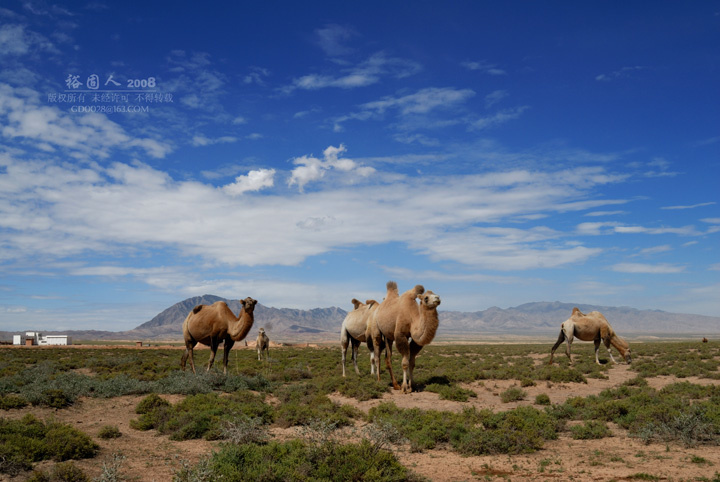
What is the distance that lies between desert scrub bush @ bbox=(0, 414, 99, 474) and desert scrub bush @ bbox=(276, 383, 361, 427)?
430 centimetres

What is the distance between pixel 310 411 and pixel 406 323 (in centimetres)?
426

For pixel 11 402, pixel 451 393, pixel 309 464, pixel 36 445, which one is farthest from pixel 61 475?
pixel 451 393

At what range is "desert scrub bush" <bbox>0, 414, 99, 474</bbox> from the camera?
757 cm

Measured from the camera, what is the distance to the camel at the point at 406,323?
534 inches

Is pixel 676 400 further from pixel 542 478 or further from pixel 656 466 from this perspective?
pixel 542 478

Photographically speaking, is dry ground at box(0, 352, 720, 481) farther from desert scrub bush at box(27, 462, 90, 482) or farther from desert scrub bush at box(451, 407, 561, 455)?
desert scrub bush at box(27, 462, 90, 482)

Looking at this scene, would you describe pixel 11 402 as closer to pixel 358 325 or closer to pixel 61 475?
pixel 61 475

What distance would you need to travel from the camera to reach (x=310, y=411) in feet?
39.0

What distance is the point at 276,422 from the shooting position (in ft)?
38.4

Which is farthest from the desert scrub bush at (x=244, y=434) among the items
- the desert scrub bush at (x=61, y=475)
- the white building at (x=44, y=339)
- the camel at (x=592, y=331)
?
the white building at (x=44, y=339)

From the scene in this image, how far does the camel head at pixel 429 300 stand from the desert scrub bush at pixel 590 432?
14.8 ft

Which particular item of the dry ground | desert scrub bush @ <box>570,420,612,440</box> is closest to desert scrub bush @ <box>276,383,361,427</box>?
the dry ground

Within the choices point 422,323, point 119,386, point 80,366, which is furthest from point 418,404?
point 80,366

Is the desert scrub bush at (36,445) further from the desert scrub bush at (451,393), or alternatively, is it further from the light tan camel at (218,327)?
the desert scrub bush at (451,393)
